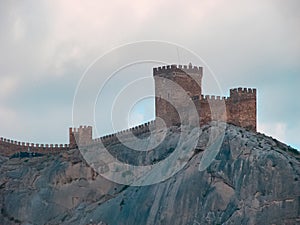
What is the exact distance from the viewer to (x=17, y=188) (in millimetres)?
92375

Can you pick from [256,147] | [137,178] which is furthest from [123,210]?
[256,147]

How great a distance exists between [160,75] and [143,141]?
205 inches

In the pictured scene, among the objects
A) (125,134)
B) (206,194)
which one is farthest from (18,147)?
(206,194)

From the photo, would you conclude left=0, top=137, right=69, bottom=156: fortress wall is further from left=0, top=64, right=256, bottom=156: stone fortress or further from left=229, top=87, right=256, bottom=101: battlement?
left=229, top=87, right=256, bottom=101: battlement

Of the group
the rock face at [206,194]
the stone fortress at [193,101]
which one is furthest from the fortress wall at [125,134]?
the rock face at [206,194]

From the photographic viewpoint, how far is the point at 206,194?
75.3 m

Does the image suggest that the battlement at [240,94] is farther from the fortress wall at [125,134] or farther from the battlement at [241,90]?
the fortress wall at [125,134]

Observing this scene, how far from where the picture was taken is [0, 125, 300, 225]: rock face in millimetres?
72875

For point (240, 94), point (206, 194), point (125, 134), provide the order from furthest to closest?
1. point (125, 134)
2. point (240, 94)
3. point (206, 194)

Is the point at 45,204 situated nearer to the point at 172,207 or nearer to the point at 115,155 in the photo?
the point at 115,155

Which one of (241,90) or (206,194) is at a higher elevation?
(241,90)

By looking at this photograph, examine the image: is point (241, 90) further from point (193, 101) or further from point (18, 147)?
point (18, 147)

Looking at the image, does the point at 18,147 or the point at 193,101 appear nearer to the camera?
the point at 193,101

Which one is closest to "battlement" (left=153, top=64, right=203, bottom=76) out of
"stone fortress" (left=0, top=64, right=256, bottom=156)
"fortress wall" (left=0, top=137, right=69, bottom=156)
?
"stone fortress" (left=0, top=64, right=256, bottom=156)
